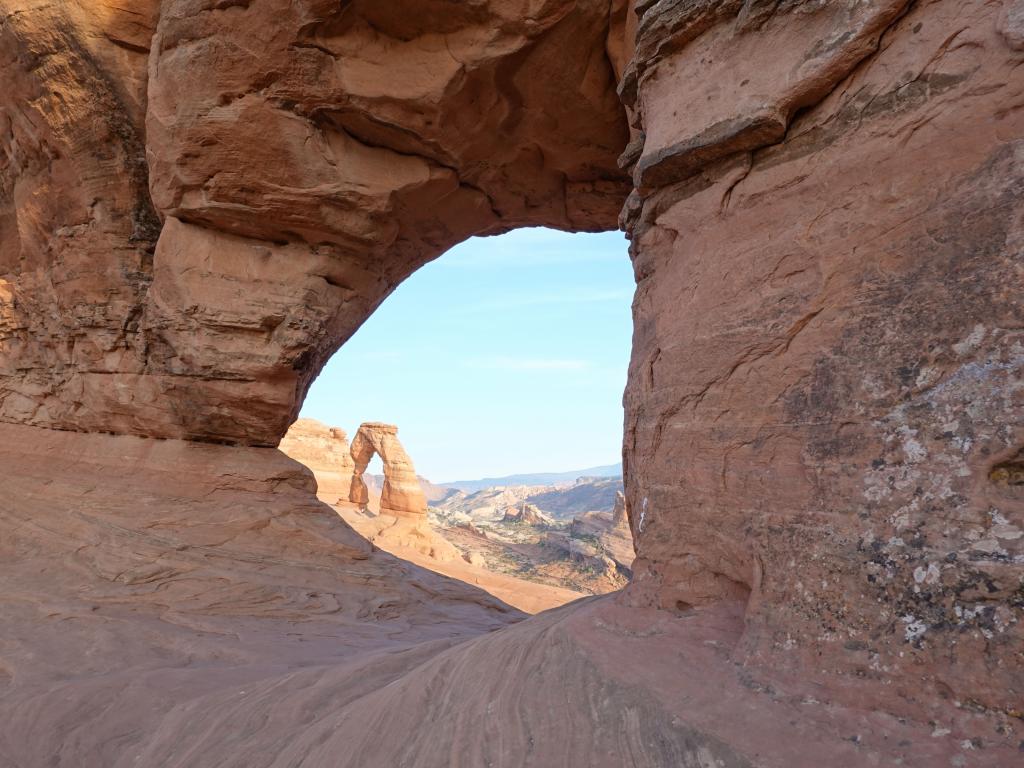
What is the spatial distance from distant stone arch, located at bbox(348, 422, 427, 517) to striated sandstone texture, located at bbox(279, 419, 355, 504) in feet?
2.22

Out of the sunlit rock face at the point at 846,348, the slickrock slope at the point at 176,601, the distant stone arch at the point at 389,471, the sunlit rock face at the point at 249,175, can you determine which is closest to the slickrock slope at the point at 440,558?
the distant stone arch at the point at 389,471

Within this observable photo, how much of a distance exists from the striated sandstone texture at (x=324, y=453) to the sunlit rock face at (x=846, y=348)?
25.7m

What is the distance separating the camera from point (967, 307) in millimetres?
1893

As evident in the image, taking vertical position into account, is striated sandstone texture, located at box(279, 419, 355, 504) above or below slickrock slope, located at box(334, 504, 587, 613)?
above

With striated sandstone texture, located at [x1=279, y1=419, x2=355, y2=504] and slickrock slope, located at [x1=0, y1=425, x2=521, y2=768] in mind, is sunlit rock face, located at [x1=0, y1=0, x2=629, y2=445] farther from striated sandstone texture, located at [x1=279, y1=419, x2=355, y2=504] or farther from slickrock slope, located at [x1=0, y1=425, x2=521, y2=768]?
striated sandstone texture, located at [x1=279, y1=419, x2=355, y2=504]

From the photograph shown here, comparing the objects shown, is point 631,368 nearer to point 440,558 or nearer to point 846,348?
point 846,348

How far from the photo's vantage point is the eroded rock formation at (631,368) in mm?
1827

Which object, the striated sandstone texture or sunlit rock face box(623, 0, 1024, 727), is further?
the striated sandstone texture

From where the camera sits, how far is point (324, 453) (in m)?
27.7

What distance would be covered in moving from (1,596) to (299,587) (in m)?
2.62

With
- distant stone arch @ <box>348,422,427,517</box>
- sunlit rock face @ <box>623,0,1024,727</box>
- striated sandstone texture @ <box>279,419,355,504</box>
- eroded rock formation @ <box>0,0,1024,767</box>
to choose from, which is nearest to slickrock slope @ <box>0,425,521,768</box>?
eroded rock formation @ <box>0,0,1024,767</box>

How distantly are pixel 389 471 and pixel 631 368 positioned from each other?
20.7m

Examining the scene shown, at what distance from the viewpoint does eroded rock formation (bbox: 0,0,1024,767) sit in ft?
5.99

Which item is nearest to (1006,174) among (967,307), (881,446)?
(967,307)
